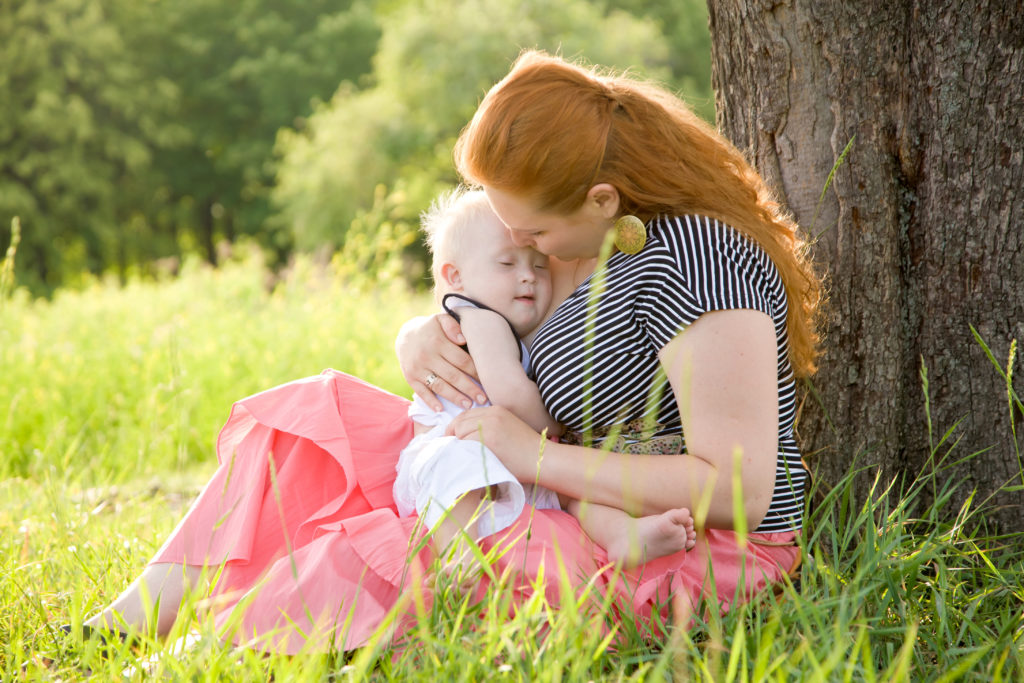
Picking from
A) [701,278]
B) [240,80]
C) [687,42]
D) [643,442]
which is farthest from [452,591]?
[240,80]

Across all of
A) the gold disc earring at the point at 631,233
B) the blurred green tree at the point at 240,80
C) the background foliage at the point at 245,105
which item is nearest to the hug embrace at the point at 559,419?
the gold disc earring at the point at 631,233

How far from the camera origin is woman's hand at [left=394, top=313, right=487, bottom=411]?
2.14m

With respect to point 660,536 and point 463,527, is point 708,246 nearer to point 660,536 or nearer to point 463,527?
point 660,536

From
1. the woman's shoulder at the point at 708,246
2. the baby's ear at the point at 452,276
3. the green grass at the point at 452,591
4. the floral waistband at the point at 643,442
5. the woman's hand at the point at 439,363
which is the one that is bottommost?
the green grass at the point at 452,591

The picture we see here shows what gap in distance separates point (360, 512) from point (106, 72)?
2688 cm

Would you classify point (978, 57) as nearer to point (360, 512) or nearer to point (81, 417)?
point (360, 512)

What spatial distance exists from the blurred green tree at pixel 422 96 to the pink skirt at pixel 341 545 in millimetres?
16329

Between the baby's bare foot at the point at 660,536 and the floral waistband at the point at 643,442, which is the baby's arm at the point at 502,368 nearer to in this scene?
the floral waistband at the point at 643,442

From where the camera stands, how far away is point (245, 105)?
2838 cm

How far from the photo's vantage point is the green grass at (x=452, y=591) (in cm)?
145

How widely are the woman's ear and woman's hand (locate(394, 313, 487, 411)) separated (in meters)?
0.50

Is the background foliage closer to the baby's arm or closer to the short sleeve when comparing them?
the baby's arm

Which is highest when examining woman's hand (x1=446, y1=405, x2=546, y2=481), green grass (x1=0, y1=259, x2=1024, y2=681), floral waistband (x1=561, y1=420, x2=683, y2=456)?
woman's hand (x1=446, y1=405, x2=546, y2=481)

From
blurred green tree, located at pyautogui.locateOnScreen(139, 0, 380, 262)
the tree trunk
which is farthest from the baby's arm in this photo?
blurred green tree, located at pyautogui.locateOnScreen(139, 0, 380, 262)
